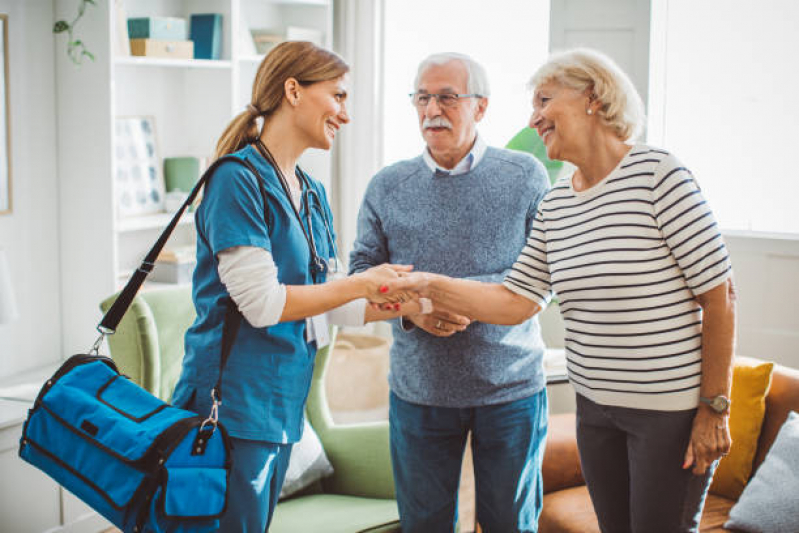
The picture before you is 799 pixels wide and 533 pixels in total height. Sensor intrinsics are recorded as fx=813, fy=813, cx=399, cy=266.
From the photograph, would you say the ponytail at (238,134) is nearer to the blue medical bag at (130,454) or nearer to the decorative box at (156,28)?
the blue medical bag at (130,454)

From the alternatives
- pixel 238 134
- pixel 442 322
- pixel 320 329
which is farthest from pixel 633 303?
pixel 238 134

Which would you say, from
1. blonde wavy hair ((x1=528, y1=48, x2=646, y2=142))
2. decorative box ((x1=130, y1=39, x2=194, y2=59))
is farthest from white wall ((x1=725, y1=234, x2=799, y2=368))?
decorative box ((x1=130, y1=39, x2=194, y2=59))

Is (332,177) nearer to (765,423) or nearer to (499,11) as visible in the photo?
(499,11)

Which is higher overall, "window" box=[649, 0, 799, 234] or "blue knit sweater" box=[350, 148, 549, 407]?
"window" box=[649, 0, 799, 234]

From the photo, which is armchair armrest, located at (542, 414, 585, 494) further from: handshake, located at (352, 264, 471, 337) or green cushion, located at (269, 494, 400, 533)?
handshake, located at (352, 264, 471, 337)

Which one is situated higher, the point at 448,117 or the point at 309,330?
the point at 448,117

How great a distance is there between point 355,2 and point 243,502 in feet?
10.9

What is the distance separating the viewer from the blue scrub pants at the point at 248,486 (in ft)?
5.11

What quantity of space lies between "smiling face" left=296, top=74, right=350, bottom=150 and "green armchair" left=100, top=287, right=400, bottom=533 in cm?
107

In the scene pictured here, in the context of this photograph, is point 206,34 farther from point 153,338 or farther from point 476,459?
point 476,459

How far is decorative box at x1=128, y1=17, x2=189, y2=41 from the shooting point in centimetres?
327

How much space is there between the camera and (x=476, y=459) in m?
2.00

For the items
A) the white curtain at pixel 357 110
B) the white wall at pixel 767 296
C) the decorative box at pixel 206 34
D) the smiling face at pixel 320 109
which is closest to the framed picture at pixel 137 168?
the decorative box at pixel 206 34

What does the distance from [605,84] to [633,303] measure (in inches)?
17.5
